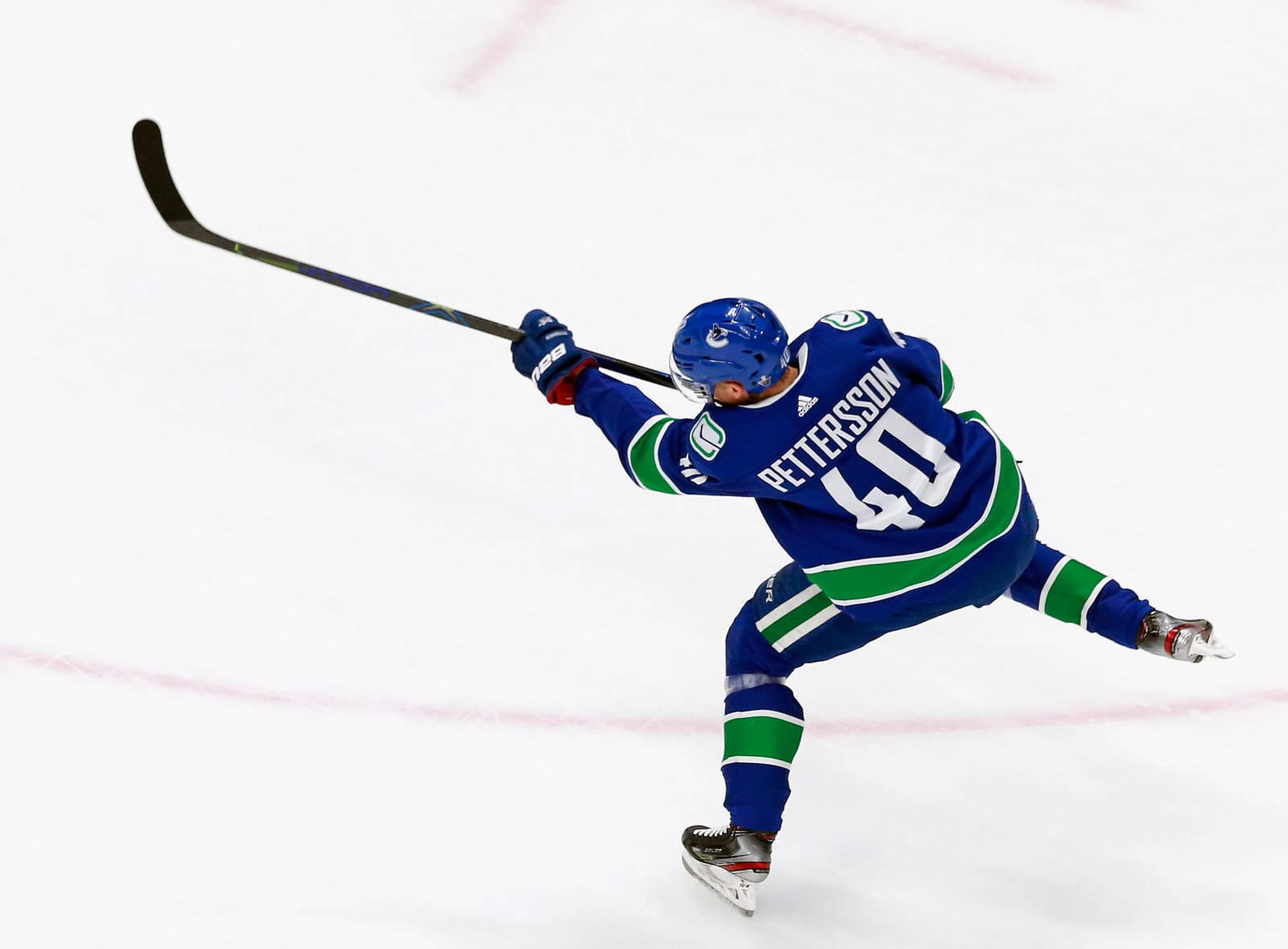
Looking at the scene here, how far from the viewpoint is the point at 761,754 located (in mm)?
3014

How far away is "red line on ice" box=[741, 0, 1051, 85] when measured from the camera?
5574 millimetres

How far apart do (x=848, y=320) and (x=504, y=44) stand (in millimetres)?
2930

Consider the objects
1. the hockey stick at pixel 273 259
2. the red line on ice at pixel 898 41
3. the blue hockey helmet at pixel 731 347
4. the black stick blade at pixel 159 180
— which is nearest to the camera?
the blue hockey helmet at pixel 731 347

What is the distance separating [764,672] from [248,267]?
223cm

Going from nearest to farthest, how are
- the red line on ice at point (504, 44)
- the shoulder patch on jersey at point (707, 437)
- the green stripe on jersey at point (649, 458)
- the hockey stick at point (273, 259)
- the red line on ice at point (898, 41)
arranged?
the shoulder patch on jersey at point (707, 437), the green stripe on jersey at point (649, 458), the hockey stick at point (273, 259), the red line on ice at point (504, 44), the red line on ice at point (898, 41)

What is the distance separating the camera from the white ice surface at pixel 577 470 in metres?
3.17

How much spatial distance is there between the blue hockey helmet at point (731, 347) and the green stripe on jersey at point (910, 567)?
39 centimetres

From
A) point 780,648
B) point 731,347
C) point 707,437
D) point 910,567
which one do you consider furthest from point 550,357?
point 910,567

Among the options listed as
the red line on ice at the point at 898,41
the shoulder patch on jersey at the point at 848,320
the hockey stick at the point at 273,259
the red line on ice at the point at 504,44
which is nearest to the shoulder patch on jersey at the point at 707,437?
the shoulder patch on jersey at the point at 848,320

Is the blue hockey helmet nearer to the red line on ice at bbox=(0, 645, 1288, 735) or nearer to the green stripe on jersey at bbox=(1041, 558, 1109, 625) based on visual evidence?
the green stripe on jersey at bbox=(1041, 558, 1109, 625)

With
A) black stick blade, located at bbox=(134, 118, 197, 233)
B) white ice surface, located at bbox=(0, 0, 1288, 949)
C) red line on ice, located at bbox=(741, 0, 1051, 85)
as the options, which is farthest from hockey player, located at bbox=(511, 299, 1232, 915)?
red line on ice, located at bbox=(741, 0, 1051, 85)

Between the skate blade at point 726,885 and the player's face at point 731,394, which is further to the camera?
the skate blade at point 726,885

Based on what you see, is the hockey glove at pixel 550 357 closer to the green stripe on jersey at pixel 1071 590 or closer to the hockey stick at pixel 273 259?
the hockey stick at pixel 273 259

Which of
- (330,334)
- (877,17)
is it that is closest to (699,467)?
(330,334)
